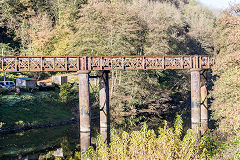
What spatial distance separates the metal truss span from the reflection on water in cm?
642

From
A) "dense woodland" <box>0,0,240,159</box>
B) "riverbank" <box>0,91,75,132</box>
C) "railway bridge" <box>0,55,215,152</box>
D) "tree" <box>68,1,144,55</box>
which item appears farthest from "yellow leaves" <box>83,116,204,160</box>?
"tree" <box>68,1,144,55</box>

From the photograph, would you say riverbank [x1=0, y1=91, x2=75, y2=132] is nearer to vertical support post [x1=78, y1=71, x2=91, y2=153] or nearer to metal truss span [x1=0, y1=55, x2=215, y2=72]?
metal truss span [x1=0, y1=55, x2=215, y2=72]

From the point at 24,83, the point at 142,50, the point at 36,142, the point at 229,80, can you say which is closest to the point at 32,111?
the point at 24,83

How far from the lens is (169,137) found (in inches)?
453

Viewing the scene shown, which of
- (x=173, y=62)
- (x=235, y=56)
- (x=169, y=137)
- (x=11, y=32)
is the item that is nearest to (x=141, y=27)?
(x=173, y=62)

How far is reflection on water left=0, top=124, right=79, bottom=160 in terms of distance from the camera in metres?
21.8

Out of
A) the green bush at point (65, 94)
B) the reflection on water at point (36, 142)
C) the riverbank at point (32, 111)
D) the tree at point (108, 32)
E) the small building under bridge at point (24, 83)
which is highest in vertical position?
the tree at point (108, 32)

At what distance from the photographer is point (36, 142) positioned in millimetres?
25484

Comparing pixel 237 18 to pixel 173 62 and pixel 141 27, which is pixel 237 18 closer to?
pixel 173 62

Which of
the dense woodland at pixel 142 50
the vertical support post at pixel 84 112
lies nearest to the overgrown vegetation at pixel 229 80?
the dense woodland at pixel 142 50

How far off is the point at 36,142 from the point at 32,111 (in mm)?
10461

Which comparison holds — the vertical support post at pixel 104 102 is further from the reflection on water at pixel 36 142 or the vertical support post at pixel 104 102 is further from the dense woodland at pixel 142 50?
the dense woodland at pixel 142 50

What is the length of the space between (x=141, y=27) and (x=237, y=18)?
17.0 metres

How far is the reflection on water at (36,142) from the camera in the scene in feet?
71.5
